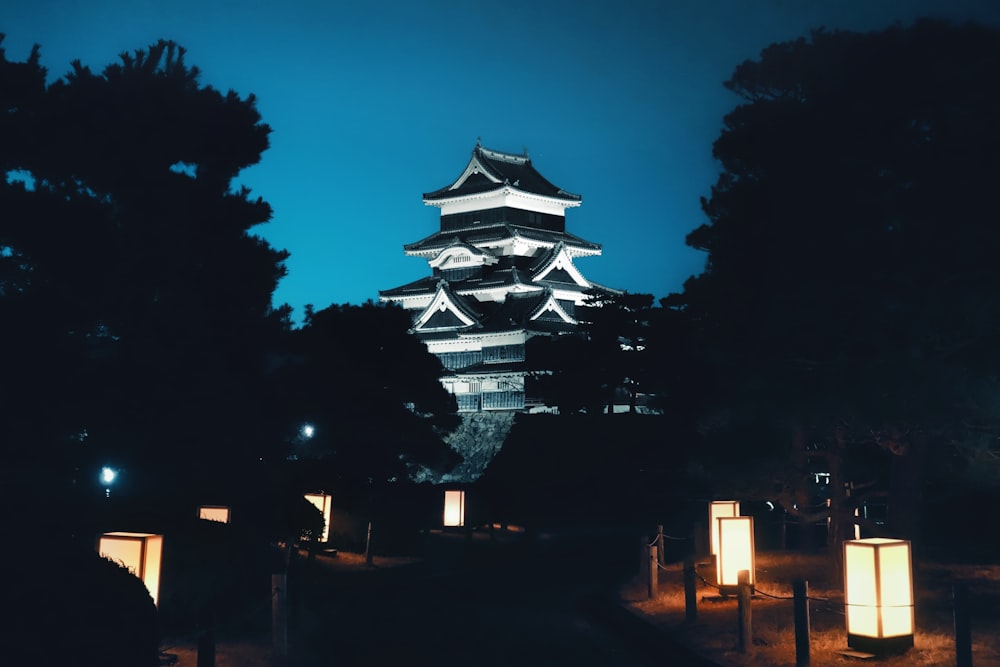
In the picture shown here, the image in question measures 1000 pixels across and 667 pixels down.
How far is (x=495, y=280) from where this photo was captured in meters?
54.3

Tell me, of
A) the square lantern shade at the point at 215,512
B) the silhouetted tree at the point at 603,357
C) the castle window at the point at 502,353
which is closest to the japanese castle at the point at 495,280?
the castle window at the point at 502,353

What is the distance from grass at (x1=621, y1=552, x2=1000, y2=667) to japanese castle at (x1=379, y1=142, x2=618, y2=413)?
2942cm

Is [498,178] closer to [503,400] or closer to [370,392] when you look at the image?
[503,400]

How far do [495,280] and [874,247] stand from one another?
39.5m

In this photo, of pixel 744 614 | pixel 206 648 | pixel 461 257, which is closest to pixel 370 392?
pixel 744 614

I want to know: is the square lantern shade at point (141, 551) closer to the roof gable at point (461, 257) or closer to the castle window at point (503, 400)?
the castle window at point (503, 400)

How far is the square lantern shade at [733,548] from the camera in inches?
549

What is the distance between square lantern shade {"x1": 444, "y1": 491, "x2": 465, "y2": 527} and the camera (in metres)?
27.3

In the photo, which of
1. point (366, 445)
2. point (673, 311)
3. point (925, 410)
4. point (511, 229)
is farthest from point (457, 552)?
point (511, 229)

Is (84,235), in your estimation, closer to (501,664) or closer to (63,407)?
(63,407)

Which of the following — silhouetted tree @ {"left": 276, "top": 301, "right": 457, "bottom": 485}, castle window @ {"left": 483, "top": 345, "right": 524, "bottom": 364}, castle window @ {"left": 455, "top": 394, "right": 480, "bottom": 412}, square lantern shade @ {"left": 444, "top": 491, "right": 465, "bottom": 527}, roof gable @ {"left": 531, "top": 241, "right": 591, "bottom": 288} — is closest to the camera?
square lantern shade @ {"left": 444, "top": 491, "right": 465, "bottom": 527}

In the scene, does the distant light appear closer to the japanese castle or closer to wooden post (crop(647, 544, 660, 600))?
wooden post (crop(647, 544, 660, 600))

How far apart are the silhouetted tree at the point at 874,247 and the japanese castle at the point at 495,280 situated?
2959 cm

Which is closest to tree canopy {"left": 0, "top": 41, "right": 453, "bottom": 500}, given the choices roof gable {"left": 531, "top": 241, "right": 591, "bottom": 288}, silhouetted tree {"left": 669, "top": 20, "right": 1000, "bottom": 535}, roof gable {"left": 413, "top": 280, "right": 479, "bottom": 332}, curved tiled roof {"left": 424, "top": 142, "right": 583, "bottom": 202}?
silhouetted tree {"left": 669, "top": 20, "right": 1000, "bottom": 535}
